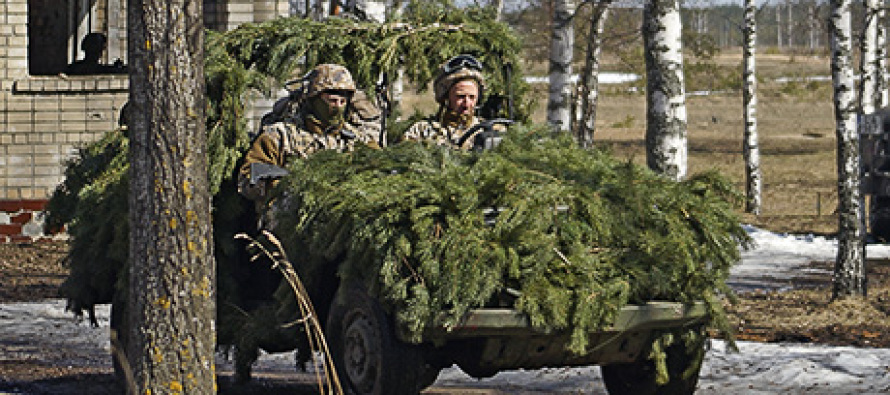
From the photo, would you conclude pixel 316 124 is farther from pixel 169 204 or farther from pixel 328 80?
pixel 169 204

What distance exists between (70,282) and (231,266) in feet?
3.48

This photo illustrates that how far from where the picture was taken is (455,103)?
862cm

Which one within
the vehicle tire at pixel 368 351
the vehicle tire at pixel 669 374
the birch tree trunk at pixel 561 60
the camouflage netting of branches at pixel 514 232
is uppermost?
the birch tree trunk at pixel 561 60

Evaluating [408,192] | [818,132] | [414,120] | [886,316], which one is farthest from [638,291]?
[818,132]

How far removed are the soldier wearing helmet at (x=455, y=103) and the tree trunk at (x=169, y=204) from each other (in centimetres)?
317

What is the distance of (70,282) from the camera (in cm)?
845

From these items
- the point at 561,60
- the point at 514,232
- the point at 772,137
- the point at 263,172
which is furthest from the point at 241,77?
the point at 772,137

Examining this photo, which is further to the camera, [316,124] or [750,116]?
[750,116]

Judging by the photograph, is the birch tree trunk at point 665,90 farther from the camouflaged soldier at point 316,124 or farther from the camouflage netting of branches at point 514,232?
the camouflage netting of branches at point 514,232

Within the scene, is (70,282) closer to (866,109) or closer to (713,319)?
(713,319)

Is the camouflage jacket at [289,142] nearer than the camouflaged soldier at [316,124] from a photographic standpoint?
Yes

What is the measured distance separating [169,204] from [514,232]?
64.9 inches

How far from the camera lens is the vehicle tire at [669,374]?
6.98 m

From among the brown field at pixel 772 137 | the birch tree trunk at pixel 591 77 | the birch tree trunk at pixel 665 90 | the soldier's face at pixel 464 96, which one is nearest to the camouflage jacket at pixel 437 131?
the soldier's face at pixel 464 96
